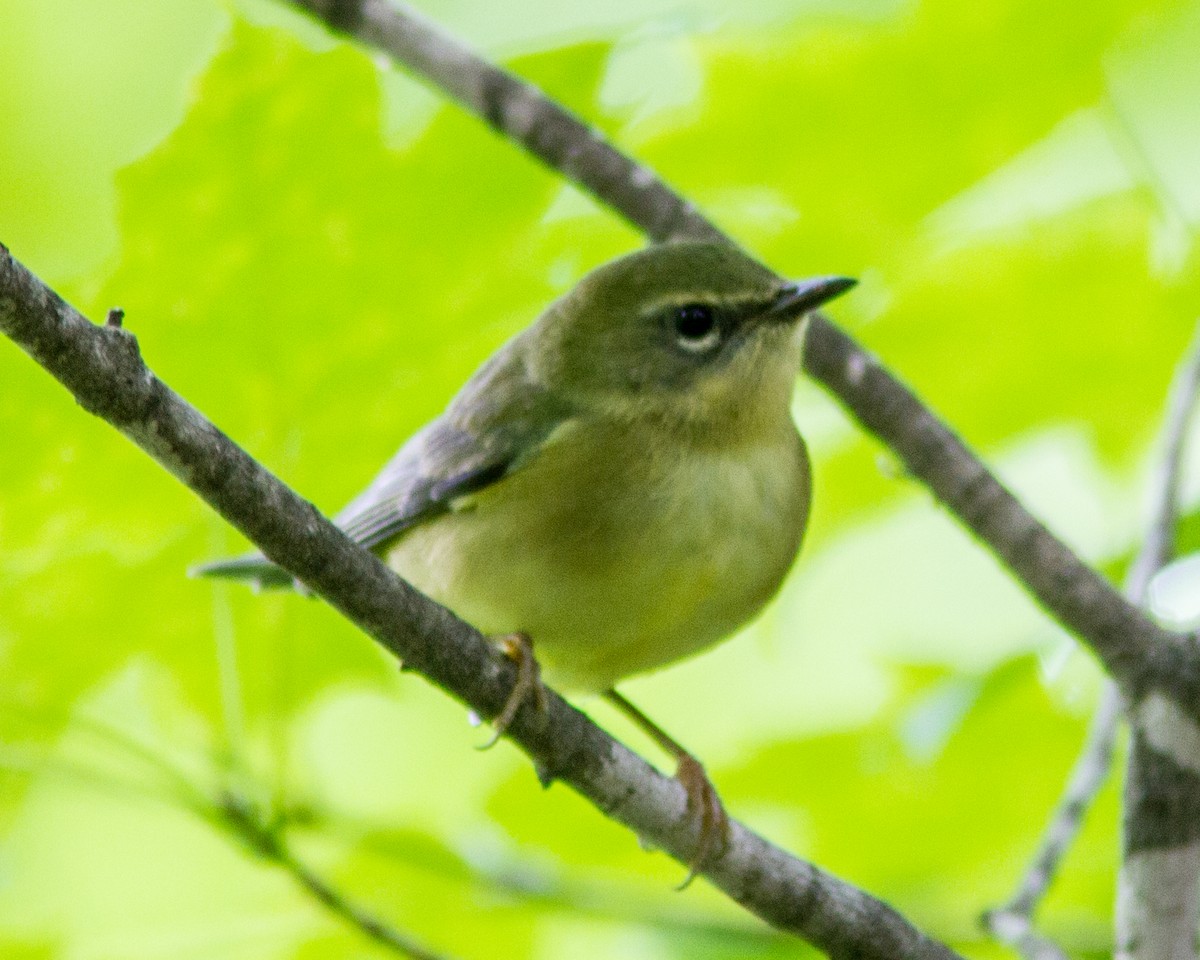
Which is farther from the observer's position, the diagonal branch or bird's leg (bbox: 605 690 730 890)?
the diagonal branch

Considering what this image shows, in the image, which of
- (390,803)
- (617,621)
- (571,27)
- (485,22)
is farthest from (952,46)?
(390,803)

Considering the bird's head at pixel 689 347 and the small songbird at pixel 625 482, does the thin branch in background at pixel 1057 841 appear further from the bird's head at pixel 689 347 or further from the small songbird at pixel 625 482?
the bird's head at pixel 689 347

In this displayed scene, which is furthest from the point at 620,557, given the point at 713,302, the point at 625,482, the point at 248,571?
the point at 248,571

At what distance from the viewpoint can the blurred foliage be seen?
296 cm

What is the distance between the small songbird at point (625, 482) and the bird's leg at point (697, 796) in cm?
1

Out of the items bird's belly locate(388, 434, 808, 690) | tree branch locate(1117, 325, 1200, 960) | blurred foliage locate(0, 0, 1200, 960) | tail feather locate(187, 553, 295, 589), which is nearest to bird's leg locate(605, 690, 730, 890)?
blurred foliage locate(0, 0, 1200, 960)

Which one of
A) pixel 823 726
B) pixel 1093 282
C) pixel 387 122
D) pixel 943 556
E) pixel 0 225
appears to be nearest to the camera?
pixel 387 122

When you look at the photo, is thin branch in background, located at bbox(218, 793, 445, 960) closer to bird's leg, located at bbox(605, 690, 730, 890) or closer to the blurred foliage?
the blurred foliage

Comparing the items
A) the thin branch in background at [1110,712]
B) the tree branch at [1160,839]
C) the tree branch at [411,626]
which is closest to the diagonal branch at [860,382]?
the tree branch at [1160,839]

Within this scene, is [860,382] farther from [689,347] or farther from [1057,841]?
[1057,841]

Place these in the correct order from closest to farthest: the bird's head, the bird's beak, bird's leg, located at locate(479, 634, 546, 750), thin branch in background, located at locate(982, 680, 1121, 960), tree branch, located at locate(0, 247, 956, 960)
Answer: tree branch, located at locate(0, 247, 956, 960), bird's leg, located at locate(479, 634, 546, 750), thin branch in background, located at locate(982, 680, 1121, 960), the bird's beak, the bird's head

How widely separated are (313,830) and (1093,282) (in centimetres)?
214

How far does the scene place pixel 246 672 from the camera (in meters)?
3.62

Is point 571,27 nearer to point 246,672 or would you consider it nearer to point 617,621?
point 617,621
